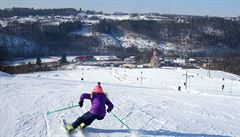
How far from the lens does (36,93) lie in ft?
46.7

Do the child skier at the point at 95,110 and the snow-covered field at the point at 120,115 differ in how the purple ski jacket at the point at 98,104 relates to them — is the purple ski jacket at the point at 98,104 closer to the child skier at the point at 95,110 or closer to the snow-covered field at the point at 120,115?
the child skier at the point at 95,110

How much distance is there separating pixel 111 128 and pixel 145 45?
159571 millimetres

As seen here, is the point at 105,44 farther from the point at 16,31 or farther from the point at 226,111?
the point at 226,111

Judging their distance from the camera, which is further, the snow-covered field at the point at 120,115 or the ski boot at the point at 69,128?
the snow-covered field at the point at 120,115

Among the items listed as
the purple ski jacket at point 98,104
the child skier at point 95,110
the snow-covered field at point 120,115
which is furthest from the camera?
the snow-covered field at point 120,115

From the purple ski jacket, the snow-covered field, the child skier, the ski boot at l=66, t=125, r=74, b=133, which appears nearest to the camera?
the ski boot at l=66, t=125, r=74, b=133

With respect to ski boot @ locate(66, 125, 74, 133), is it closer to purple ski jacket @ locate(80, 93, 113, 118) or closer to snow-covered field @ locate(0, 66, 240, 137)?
snow-covered field @ locate(0, 66, 240, 137)

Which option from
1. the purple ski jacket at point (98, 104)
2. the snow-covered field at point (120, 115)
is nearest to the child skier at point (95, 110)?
the purple ski jacket at point (98, 104)

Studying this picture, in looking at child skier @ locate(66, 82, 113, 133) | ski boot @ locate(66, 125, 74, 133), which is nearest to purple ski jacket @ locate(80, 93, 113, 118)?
child skier @ locate(66, 82, 113, 133)

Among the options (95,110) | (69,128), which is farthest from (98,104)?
(69,128)

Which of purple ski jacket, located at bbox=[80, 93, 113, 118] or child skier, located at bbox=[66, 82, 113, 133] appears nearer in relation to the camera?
child skier, located at bbox=[66, 82, 113, 133]

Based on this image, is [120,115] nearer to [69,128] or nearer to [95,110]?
[95,110]

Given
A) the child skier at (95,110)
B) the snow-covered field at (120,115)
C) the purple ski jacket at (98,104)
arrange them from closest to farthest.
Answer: the child skier at (95,110)
the purple ski jacket at (98,104)
the snow-covered field at (120,115)

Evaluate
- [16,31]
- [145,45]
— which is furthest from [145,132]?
[145,45]
